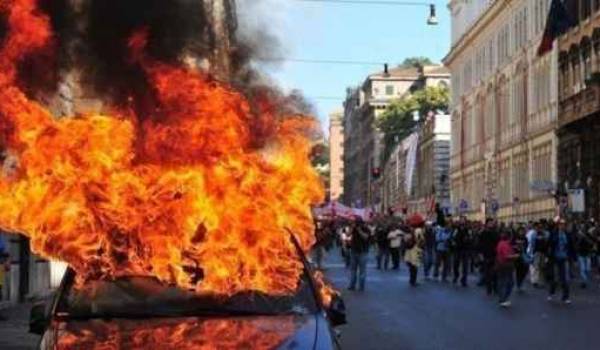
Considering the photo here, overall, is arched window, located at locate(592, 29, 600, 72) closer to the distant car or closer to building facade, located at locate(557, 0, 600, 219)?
building facade, located at locate(557, 0, 600, 219)

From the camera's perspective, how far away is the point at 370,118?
159 meters

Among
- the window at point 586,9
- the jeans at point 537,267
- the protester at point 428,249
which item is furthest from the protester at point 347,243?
the window at point 586,9

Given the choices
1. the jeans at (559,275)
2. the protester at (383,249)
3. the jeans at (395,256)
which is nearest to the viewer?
the jeans at (559,275)

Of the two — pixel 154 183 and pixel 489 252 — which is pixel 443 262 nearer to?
pixel 489 252

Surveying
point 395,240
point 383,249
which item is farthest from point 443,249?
point 383,249

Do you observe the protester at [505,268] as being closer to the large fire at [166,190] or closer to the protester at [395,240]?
the large fire at [166,190]

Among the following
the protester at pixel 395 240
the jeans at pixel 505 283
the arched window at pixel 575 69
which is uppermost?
the arched window at pixel 575 69

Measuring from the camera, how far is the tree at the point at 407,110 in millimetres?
122125

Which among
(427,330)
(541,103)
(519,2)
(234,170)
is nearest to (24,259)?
(427,330)

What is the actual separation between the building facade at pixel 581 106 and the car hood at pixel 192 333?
3992 cm

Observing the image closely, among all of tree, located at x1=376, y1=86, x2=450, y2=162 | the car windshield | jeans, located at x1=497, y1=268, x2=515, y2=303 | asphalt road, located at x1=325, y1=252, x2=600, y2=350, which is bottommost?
asphalt road, located at x1=325, y1=252, x2=600, y2=350

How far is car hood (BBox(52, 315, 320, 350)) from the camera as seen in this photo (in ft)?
21.0

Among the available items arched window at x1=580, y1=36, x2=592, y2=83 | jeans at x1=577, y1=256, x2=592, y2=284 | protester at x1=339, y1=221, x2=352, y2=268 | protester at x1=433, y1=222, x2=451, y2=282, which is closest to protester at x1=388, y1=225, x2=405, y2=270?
protester at x1=339, y1=221, x2=352, y2=268

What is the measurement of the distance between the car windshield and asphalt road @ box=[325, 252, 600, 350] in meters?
6.12
